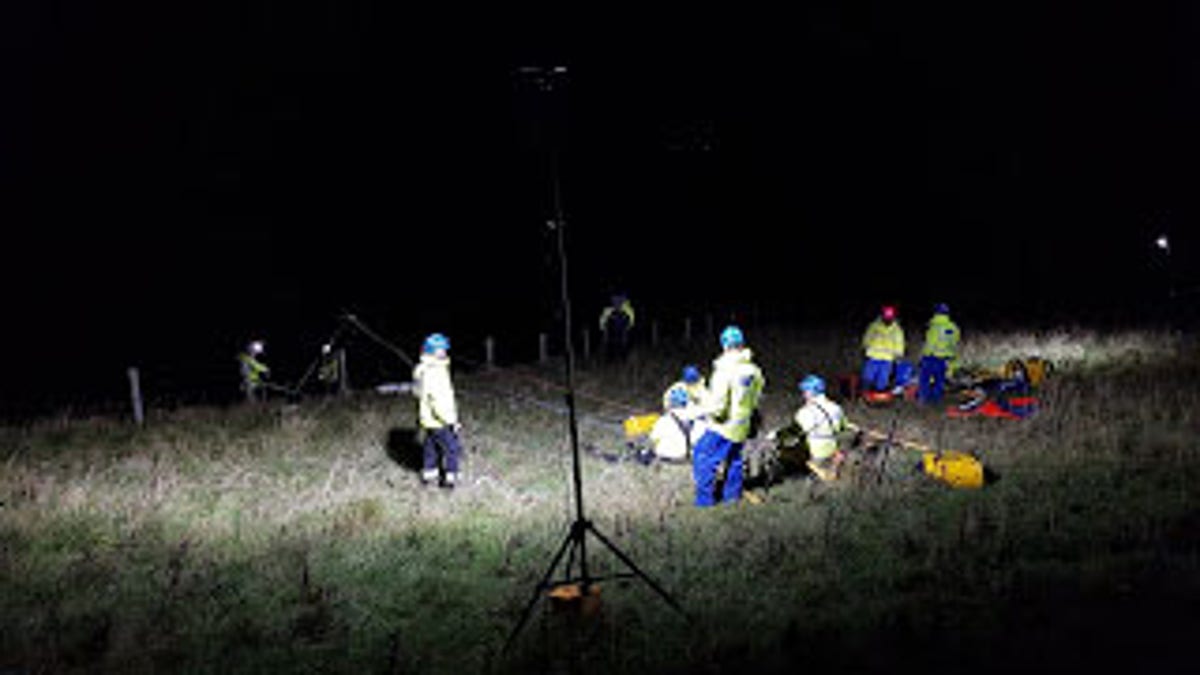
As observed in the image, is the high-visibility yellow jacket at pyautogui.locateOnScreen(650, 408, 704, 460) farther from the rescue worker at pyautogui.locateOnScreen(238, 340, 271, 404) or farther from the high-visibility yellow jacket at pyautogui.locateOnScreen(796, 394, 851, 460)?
the rescue worker at pyautogui.locateOnScreen(238, 340, 271, 404)

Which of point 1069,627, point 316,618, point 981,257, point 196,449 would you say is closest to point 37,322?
point 196,449

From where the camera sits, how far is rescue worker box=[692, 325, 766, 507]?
10844mm

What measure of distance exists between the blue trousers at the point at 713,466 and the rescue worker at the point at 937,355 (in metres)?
6.85

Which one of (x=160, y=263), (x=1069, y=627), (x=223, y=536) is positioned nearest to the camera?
(x=1069, y=627)

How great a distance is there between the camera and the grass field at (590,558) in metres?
7.07

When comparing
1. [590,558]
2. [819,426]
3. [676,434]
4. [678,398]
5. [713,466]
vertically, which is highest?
[678,398]

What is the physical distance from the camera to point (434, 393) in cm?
1234

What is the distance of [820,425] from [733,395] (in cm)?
191

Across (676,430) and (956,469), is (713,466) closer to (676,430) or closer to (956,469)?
(676,430)

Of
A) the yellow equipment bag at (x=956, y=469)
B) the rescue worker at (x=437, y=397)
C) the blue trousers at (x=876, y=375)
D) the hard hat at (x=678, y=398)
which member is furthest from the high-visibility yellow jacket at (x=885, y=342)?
the rescue worker at (x=437, y=397)

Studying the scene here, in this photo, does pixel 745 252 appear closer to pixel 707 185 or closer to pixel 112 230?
pixel 707 185

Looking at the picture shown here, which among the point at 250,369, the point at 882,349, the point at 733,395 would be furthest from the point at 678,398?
the point at 250,369

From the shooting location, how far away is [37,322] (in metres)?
46.0

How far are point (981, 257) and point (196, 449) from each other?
58995 millimetres
